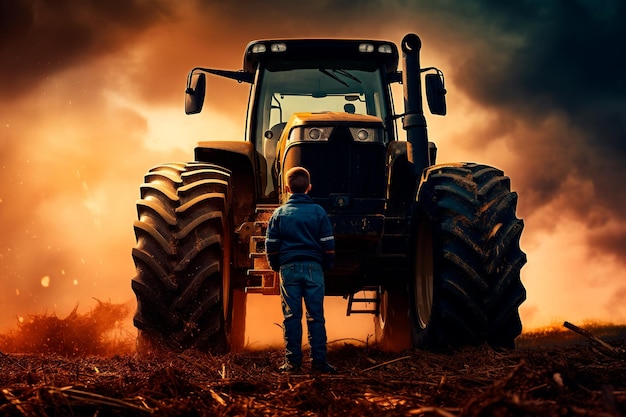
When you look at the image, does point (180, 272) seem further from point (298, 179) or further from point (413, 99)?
point (413, 99)

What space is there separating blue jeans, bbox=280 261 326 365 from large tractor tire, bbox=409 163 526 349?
949 millimetres

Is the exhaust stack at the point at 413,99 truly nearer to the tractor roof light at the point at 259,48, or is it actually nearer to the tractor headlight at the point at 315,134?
the tractor headlight at the point at 315,134

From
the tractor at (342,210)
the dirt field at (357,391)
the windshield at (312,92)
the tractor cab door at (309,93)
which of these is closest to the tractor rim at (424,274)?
the tractor at (342,210)

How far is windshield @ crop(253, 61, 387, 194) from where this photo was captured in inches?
312

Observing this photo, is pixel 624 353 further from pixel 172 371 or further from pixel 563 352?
pixel 172 371

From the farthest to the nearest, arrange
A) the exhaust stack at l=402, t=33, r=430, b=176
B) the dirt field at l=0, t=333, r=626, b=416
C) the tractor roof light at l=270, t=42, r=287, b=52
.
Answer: the tractor roof light at l=270, t=42, r=287, b=52
the exhaust stack at l=402, t=33, r=430, b=176
the dirt field at l=0, t=333, r=626, b=416

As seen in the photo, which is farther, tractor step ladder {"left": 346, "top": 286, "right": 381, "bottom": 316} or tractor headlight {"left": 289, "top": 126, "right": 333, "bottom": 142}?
tractor step ladder {"left": 346, "top": 286, "right": 381, "bottom": 316}

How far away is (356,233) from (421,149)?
122 cm

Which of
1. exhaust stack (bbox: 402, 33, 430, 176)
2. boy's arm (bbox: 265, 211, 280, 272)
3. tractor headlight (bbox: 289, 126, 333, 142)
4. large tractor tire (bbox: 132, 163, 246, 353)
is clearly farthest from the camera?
exhaust stack (bbox: 402, 33, 430, 176)

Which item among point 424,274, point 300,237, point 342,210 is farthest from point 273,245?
point 424,274

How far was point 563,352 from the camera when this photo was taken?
5324 millimetres

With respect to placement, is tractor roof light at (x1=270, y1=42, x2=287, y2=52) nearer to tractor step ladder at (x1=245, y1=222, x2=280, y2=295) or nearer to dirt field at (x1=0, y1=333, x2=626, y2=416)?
tractor step ladder at (x1=245, y1=222, x2=280, y2=295)

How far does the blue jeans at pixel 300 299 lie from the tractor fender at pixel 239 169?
1990 mm

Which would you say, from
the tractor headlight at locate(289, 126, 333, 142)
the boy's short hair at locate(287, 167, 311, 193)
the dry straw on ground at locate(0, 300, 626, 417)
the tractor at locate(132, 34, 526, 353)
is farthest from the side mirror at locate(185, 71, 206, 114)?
the dry straw on ground at locate(0, 300, 626, 417)
